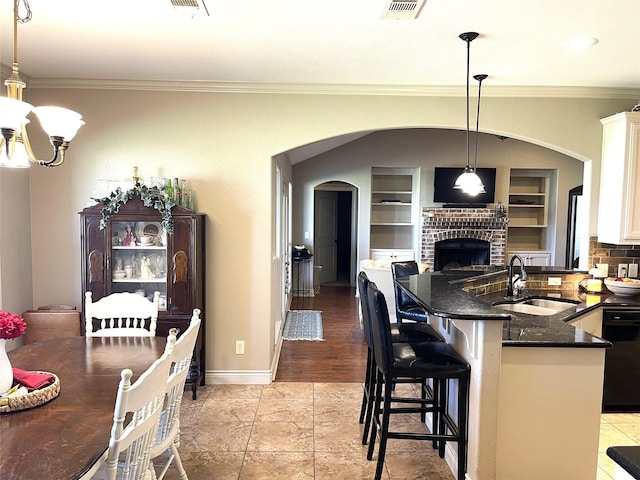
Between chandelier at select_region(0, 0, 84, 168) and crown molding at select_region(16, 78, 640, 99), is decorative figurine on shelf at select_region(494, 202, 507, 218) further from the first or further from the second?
chandelier at select_region(0, 0, 84, 168)

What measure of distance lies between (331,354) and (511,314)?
2.28 meters

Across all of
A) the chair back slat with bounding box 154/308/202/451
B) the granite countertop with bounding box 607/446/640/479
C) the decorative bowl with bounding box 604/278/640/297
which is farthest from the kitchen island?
the decorative bowl with bounding box 604/278/640/297

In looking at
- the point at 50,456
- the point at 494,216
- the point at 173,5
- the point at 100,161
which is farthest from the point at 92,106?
the point at 494,216

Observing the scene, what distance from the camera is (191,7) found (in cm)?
231

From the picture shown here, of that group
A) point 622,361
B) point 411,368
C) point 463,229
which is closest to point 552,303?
point 622,361

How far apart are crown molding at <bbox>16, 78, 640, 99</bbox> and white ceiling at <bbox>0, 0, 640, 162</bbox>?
0.6 inches

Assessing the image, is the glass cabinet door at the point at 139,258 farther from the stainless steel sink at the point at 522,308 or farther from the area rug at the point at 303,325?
the stainless steel sink at the point at 522,308

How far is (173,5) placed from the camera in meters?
2.30

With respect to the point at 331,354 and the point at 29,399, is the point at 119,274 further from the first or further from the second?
the point at 331,354

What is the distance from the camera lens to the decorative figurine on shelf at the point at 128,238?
3.64m

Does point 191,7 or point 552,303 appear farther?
point 552,303

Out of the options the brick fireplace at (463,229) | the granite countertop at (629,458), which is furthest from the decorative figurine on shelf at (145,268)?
the brick fireplace at (463,229)

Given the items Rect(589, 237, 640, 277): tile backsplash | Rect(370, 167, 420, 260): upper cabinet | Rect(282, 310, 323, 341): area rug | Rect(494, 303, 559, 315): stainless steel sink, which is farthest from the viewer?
Rect(370, 167, 420, 260): upper cabinet

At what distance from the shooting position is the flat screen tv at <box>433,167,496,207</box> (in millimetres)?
8109
